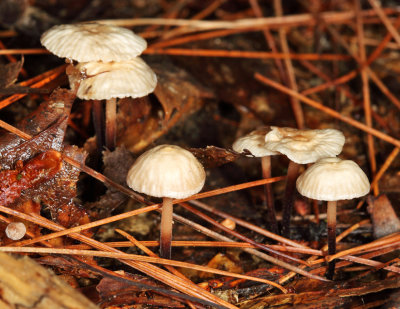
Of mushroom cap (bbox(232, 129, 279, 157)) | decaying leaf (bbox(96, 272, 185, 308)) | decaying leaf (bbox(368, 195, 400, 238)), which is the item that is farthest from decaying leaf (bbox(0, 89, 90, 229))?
decaying leaf (bbox(368, 195, 400, 238))

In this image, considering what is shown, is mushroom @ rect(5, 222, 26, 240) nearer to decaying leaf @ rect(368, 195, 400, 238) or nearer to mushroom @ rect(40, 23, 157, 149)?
mushroom @ rect(40, 23, 157, 149)

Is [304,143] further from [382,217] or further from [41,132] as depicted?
[41,132]

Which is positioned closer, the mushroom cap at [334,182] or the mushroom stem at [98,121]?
the mushroom cap at [334,182]

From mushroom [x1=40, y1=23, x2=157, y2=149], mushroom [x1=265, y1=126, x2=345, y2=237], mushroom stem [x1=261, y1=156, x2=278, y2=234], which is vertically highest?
mushroom [x1=40, y1=23, x2=157, y2=149]

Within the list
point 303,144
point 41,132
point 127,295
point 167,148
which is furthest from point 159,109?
point 127,295

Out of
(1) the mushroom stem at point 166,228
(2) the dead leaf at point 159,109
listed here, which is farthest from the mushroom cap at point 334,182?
(2) the dead leaf at point 159,109

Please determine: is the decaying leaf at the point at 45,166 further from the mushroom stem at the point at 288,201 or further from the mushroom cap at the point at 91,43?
the mushroom stem at the point at 288,201

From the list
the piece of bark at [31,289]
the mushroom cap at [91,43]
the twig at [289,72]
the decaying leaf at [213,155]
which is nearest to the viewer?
the piece of bark at [31,289]
